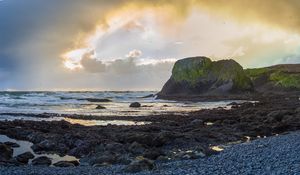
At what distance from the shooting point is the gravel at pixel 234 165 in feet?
52.0

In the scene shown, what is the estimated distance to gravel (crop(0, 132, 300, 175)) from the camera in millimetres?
15863

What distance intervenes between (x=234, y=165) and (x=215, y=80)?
8228 cm

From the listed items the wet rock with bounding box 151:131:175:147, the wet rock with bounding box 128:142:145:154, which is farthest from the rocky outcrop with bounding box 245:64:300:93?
the wet rock with bounding box 128:142:145:154

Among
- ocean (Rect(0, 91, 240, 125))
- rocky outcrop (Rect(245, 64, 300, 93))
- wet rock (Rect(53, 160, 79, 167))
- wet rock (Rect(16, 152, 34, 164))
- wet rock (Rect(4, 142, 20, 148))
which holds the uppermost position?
rocky outcrop (Rect(245, 64, 300, 93))

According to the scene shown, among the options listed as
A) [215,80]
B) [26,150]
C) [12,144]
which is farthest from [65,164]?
[215,80]

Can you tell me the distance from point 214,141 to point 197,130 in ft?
12.9

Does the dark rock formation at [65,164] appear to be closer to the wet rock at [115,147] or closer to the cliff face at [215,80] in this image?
the wet rock at [115,147]

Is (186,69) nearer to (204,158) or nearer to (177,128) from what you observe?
(177,128)

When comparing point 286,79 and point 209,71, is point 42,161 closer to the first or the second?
point 209,71

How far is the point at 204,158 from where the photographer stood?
66.7 ft

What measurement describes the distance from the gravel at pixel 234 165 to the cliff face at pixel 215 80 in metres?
73.3

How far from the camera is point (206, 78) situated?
328 feet

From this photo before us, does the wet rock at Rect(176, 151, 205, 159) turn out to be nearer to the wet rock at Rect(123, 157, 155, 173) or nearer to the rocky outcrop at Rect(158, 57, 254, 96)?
the wet rock at Rect(123, 157, 155, 173)

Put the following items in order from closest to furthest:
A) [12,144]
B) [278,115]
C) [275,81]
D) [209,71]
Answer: [12,144]
[278,115]
[209,71]
[275,81]
